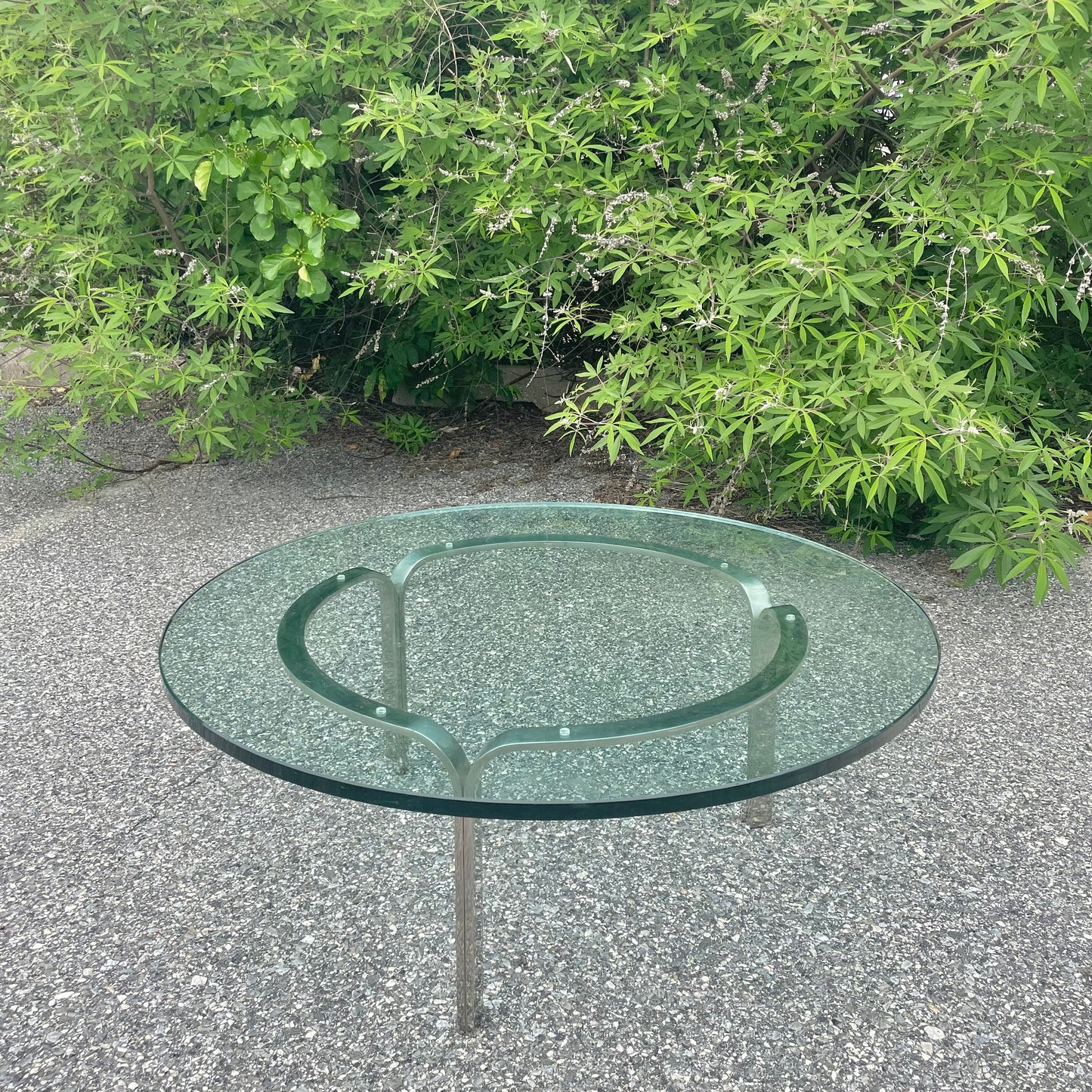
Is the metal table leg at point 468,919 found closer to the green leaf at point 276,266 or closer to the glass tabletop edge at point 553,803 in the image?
the glass tabletop edge at point 553,803

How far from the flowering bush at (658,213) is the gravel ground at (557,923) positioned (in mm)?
751

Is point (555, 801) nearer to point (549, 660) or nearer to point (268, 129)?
point (549, 660)

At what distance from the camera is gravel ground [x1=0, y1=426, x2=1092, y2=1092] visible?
4.89 ft

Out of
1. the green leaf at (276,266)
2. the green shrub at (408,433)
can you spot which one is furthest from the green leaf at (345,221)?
the green shrub at (408,433)

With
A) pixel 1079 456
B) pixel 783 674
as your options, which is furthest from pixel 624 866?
pixel 1079 456

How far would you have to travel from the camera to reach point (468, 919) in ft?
4.87

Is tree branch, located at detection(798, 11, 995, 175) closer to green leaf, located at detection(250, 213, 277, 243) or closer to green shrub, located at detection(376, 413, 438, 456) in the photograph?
green leaf, located at detection(250, 213, 277, 243)

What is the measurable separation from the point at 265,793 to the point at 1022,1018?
4.50ft

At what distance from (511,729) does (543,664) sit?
419 mm

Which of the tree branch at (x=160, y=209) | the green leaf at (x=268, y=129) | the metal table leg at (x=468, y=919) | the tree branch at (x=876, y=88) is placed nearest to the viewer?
the metal table leg at (x=468, y=919)

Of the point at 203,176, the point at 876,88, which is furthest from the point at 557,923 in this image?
the point at 203,176

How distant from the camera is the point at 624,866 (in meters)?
1.90

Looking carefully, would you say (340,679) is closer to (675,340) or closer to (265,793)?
(265,793)

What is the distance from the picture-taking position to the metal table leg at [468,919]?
146cm
